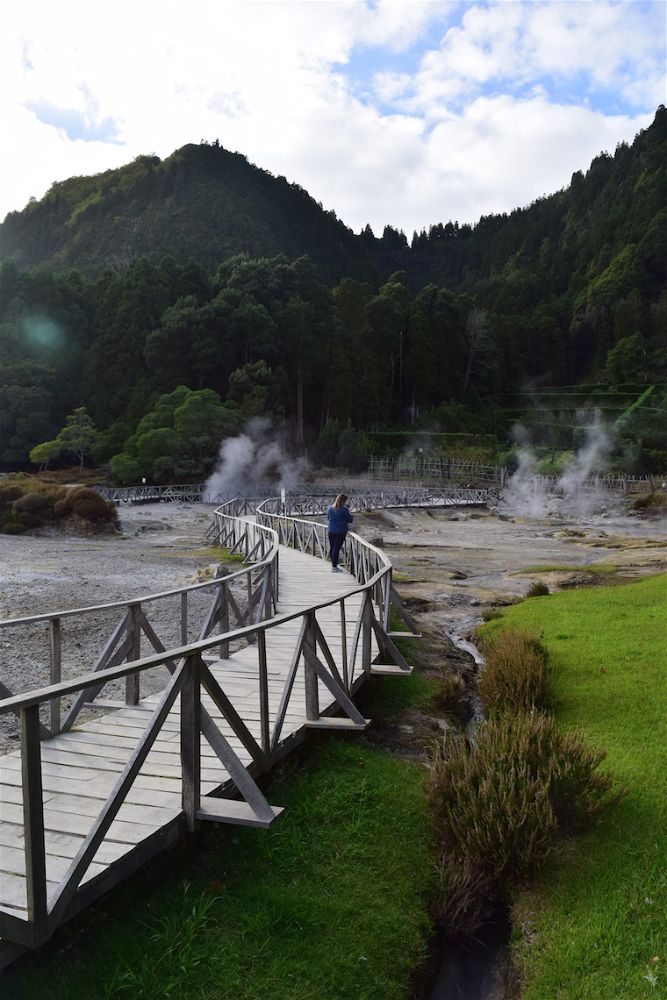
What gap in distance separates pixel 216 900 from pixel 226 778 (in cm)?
88

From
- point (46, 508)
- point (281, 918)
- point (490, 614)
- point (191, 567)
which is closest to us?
point (281, 918)

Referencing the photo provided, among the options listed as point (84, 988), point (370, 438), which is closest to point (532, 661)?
point (84, 988)

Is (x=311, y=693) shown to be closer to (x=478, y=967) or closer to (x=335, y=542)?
(x=478, y=967)

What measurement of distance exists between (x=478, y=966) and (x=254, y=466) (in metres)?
52.4

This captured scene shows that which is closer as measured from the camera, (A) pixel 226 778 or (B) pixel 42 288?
(A) pixel 226 778

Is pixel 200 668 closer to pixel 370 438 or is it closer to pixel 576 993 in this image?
pixel 576 993

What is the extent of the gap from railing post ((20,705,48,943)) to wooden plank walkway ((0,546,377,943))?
12cm

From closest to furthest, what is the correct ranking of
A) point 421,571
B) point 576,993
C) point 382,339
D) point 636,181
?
point 576,993, point 421,571, point 382,339, point 636,181

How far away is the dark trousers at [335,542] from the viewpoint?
14531mm

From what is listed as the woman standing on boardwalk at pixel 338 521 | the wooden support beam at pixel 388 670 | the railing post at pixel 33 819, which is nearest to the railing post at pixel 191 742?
the railing post at pixel 33 819

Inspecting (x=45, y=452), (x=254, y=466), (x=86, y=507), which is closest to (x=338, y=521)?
(x=86, y=507)

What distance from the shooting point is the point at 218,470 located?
52.8 m

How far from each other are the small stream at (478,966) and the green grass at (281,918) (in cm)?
22

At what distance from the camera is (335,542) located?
1483cm
